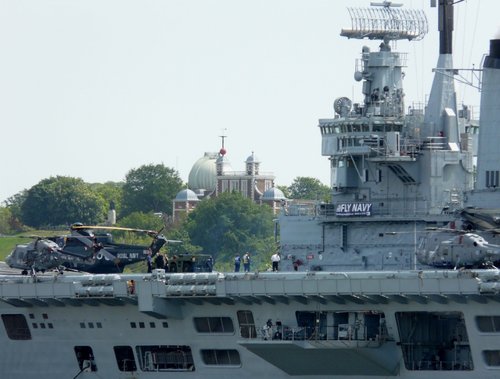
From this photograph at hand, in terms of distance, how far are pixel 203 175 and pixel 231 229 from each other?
54.3 meters

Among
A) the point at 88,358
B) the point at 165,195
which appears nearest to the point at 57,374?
the point at 88,358

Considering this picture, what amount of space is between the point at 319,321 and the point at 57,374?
838 centimetres

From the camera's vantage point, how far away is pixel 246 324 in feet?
140

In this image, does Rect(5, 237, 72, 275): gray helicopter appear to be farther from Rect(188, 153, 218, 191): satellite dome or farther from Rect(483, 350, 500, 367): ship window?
Rect(188, 153, 218, 191): satellite dome

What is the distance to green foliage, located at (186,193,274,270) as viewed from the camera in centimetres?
10118

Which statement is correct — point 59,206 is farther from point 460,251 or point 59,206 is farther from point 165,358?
point 460,251

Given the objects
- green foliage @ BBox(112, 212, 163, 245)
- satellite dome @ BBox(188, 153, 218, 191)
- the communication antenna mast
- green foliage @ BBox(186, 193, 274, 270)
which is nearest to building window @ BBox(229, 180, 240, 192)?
satellite dome @ BBox(188, 153, 218, 191)

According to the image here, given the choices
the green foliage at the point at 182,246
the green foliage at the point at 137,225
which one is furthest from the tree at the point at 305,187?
the green foliage at the point at 182,246

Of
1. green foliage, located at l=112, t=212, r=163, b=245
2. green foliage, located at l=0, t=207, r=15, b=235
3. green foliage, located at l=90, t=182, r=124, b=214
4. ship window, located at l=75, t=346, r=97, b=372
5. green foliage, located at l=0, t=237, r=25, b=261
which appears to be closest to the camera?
ship window, located at l=75, t=346, r=97, b=372

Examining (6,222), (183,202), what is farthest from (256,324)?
(183,202)

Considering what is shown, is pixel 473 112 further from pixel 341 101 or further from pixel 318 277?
pixel 318 277

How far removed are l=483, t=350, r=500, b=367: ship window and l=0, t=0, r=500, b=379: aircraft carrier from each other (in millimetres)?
34

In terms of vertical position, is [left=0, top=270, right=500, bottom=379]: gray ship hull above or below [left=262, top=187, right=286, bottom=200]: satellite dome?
below

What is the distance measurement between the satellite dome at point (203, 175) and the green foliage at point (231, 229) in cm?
4034
